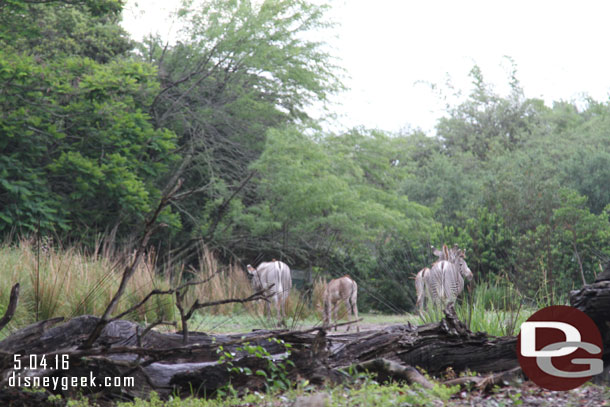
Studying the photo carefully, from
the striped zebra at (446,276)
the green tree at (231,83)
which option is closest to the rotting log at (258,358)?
the striped zebra at (446,276)

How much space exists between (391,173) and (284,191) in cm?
471

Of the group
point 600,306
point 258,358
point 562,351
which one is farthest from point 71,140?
point 600,306

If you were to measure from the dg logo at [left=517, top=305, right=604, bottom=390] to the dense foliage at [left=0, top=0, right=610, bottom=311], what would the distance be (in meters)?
7.68

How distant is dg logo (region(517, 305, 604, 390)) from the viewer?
14.8 feet

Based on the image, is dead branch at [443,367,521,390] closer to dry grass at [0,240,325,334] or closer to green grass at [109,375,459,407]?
green grass at [109,375,459,407]

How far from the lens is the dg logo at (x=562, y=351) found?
4.52 m

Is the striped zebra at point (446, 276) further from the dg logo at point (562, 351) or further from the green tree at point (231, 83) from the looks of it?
the green tree at point (231, 83)

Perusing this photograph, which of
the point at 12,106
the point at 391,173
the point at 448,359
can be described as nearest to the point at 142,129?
the point at 12,106

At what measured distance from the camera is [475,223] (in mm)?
16297

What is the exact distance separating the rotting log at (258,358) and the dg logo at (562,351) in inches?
6.6

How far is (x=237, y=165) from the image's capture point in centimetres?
1845

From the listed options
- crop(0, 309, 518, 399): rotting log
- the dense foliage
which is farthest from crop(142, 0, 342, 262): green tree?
crop(0, 309, 518, 399): rotting log

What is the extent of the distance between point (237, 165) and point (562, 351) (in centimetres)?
1446

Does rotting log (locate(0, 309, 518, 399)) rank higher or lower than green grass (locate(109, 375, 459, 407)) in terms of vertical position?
higher
